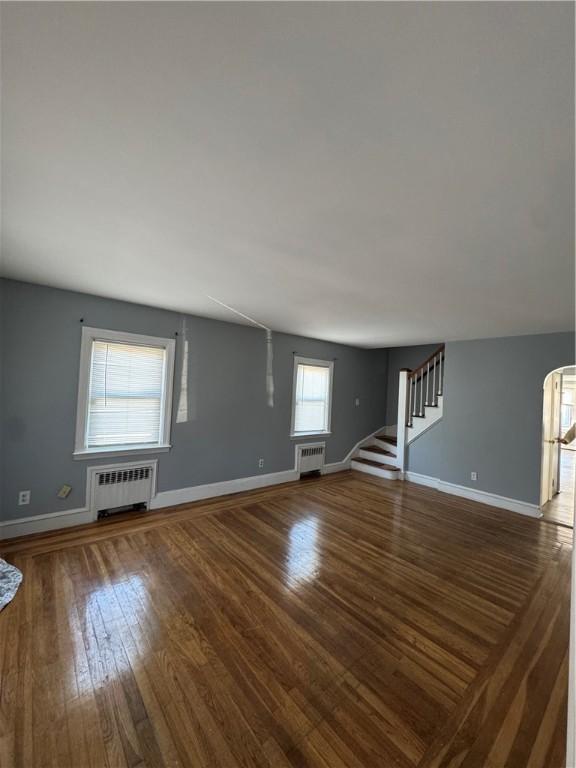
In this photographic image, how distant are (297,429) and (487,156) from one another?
14.6 ft

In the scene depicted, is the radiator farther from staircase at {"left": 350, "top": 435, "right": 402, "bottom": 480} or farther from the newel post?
the newel post

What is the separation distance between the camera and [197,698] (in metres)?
1.47

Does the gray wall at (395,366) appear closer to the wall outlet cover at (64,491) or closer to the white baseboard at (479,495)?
the white baseboard at (479,495)

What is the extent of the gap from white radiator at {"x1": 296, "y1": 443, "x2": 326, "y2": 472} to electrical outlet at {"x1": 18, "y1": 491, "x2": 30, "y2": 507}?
3.47 meters

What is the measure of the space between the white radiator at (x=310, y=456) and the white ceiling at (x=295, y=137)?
355cm

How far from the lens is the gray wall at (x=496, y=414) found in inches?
157

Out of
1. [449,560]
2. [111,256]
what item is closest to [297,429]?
[449,560]

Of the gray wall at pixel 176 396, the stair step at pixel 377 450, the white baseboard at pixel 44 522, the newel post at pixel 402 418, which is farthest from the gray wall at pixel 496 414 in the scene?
the white baseboard at pixel 44 522

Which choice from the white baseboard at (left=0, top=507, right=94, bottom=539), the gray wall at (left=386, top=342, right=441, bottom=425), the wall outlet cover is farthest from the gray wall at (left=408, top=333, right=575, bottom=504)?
the wall outlet cover

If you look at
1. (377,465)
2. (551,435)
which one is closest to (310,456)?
(377,465)

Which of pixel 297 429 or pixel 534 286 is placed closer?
pixel 534 286

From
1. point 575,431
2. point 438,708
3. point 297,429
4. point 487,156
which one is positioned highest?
point 487,156

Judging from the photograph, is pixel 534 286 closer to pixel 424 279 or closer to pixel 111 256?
pixel 424 279

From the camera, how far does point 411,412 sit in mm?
5539
